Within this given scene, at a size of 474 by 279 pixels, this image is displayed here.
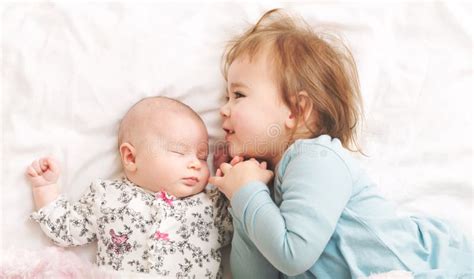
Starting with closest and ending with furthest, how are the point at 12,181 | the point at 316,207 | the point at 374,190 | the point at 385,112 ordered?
the point at 316,207, the point at 374,190, the point at 12,181, the point at 385,112

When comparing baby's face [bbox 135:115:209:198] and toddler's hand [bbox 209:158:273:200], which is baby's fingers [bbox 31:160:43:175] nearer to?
baby's face [bbox 135:115:209:198]

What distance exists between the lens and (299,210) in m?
1.20

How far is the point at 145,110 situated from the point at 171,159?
143mm

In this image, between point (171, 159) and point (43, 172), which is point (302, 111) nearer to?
point (171, 159)

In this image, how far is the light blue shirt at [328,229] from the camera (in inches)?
47.1

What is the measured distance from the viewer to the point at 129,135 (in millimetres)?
1438

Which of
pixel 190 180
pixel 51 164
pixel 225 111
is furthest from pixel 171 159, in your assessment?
pixel 51 164

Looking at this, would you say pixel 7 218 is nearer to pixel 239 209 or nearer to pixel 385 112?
pixel 239 209

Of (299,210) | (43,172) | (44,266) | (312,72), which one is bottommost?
(44,266)

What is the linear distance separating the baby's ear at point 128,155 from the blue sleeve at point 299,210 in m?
0.30

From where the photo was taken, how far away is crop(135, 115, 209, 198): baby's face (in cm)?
139

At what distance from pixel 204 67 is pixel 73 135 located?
38 centimetres

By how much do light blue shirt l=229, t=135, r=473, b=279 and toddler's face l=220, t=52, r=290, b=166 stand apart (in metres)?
0.07

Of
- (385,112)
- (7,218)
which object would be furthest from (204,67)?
(7,218)
